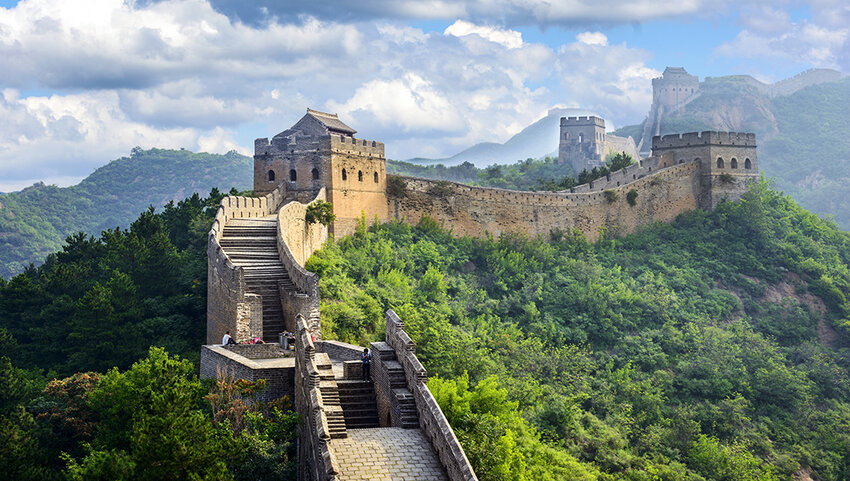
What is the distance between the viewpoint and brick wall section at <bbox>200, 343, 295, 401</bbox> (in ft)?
49.7

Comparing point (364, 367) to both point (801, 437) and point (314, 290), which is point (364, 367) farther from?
point (801, 437)


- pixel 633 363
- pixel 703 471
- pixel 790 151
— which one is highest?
pixel 790 151

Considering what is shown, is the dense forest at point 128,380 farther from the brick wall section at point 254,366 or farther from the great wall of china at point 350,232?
the great wall of china at point 350,232

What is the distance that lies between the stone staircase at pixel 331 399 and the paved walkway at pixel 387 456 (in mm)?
165

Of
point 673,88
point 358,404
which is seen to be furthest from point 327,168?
point 673,88

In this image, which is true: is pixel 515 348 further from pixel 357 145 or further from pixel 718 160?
pixel 718 160

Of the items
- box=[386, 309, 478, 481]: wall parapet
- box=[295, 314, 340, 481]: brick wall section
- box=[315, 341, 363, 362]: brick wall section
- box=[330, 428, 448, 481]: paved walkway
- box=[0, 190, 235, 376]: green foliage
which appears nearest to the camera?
box=[386, 309, 478, 481]: wall parapet

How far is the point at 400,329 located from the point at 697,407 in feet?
48.4

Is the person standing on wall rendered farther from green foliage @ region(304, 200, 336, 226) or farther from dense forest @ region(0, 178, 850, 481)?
green foliage @ region(304, 200, 336, 226)

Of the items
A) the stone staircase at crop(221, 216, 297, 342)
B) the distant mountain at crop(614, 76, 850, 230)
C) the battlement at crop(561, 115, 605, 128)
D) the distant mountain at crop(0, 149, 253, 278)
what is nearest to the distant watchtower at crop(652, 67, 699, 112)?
the distant mountain at crop(614, 76, 850, 230)

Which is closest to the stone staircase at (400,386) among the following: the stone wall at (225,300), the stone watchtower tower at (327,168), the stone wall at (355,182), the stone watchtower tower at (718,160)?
the stone wall at (225,300)

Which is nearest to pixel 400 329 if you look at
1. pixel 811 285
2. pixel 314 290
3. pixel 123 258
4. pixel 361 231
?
pixel 314 290

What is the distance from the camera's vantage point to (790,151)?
8644 cm

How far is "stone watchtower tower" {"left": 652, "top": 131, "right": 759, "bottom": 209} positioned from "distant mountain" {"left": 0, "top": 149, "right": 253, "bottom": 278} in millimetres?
60033
